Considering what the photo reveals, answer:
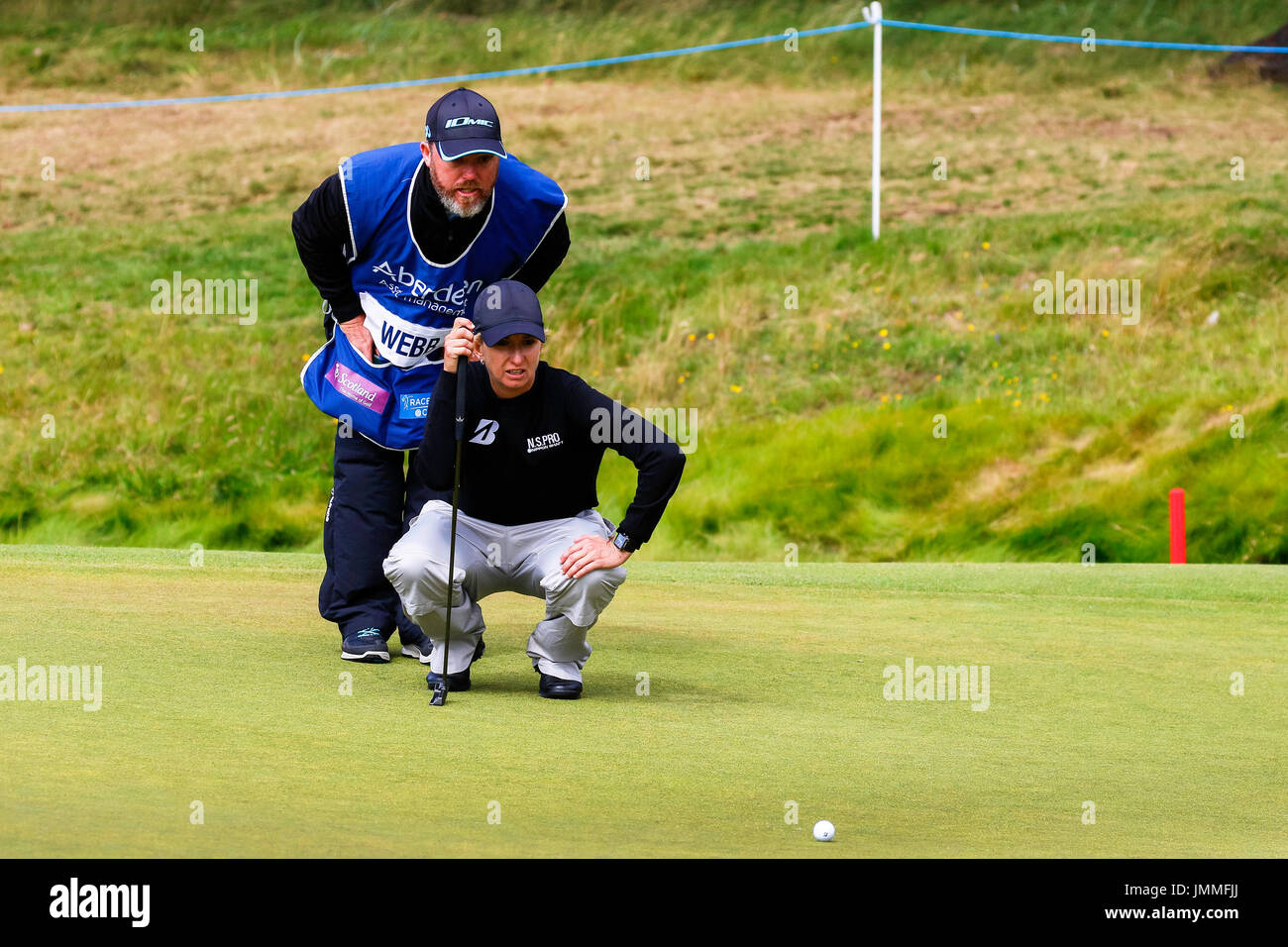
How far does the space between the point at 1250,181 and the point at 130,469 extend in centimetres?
1237

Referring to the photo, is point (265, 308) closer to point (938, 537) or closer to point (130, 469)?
point (130, 469)

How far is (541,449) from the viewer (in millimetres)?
5621

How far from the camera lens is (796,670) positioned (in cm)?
625

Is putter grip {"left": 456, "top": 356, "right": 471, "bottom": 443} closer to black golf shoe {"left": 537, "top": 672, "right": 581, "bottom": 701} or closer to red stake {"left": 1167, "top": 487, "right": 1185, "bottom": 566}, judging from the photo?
black golf shoe {"left": 537, "top": 672, "right": 581, "bottom": 701}

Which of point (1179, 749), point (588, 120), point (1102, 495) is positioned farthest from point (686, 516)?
point (588, 120)

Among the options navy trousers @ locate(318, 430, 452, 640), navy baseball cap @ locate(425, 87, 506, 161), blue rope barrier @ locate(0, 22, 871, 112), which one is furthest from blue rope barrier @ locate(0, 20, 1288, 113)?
navy baseball cap @ locate(425, 87, 506, 161)

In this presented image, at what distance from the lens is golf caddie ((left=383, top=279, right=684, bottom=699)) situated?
5.42 meters

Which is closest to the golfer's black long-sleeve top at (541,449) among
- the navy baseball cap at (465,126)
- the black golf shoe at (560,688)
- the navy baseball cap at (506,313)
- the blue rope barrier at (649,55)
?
the navy baseball cap at (506,313)

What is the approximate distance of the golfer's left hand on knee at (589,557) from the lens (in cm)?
542

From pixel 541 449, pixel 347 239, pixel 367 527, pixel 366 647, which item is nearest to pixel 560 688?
pixel 541 449

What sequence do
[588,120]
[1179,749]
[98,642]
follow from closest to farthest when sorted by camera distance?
[1179,749]
[98,642]
[588,120]

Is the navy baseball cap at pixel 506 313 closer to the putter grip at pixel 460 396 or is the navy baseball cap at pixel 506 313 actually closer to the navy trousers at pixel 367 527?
the putter grip at pixel 460 396

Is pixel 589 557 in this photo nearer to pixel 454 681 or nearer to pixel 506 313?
pixel 454 681
